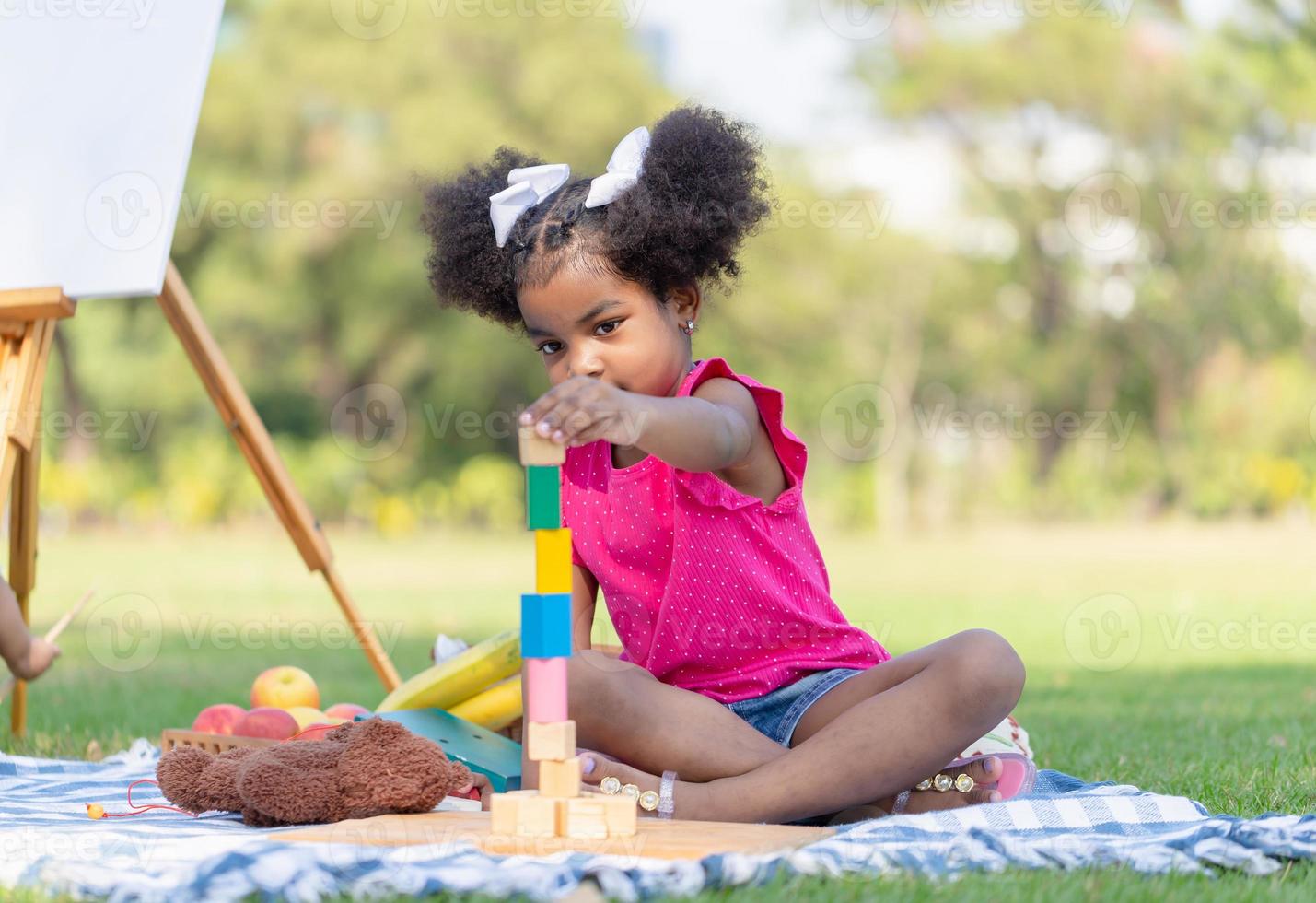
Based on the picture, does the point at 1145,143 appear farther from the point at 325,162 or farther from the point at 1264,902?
the point at 1264,902

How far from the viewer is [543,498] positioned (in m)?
2.05

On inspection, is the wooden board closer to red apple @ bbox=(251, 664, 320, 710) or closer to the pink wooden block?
the pink wooden block

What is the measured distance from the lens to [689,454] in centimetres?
217

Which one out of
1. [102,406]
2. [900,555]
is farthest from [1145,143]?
[102,406]

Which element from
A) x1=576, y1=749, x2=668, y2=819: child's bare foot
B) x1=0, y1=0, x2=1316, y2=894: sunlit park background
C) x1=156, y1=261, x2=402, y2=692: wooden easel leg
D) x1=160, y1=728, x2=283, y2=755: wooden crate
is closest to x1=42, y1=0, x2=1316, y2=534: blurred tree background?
x1=0, y1=0, x2=1316, y2=894: sunlit park background

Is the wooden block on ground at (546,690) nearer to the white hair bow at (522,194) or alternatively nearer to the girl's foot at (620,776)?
the girl's foot at (620,776)

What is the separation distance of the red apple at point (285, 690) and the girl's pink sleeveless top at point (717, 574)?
4.62 feet

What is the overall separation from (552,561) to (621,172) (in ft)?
3.31

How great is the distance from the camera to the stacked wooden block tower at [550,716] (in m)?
2.04

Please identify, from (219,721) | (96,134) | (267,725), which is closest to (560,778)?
(267,725)

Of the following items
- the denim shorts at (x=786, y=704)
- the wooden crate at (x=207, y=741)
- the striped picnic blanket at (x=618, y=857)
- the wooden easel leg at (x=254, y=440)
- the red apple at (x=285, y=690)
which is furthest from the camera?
the red apple at (x=285, y=690)

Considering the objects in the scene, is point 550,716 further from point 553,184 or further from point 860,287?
point 860,287

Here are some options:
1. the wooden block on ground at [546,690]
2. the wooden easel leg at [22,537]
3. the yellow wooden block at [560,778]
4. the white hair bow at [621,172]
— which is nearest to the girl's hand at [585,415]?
the wooden block on ground at [546,690]

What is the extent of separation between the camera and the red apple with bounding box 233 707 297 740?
10.9ft
